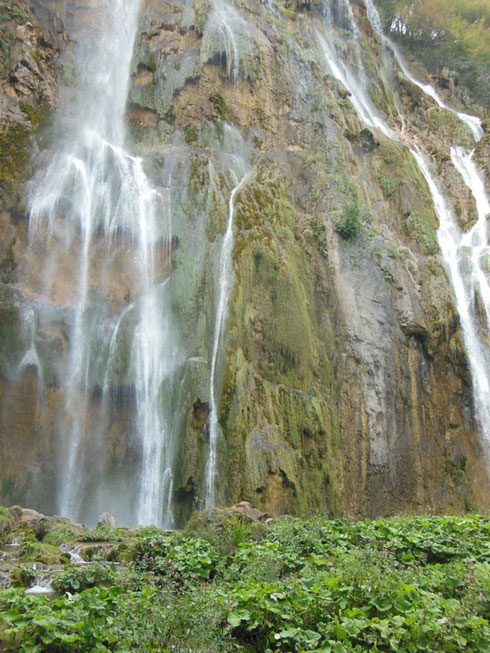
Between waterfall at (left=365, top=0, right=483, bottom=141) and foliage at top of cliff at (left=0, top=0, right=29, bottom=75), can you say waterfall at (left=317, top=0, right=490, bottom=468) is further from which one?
foliage at top of cliff at (left=0, top=0, right=29, bottom=75)

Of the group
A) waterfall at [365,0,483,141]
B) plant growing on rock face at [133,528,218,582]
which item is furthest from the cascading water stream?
waterfall at [365,0,483,141]

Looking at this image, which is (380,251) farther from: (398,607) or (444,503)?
(398,607)

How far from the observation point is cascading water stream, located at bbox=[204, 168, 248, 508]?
14.5 meters

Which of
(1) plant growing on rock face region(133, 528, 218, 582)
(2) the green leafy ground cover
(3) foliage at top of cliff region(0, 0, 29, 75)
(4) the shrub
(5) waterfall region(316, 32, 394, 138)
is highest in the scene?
(5) waterfall region(316, 32, 394, 138)

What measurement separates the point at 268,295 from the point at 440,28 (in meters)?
38.1

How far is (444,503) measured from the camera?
687 inches

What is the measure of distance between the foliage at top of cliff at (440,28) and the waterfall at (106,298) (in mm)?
32004

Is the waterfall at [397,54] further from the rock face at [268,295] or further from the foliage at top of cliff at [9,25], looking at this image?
the foliage at top of cliff at [9,25]

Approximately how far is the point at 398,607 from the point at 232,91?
24.1 m

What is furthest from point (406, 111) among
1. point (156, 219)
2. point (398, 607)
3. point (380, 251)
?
point (398, 607)

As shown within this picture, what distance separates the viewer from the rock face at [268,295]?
15812mm

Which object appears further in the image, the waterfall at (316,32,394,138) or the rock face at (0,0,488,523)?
the waterfall at (316,32,394,138)

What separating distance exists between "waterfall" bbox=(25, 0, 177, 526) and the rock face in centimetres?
29

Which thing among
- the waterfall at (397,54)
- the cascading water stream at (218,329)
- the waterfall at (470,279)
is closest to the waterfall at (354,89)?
the waterfall at (470,279)
